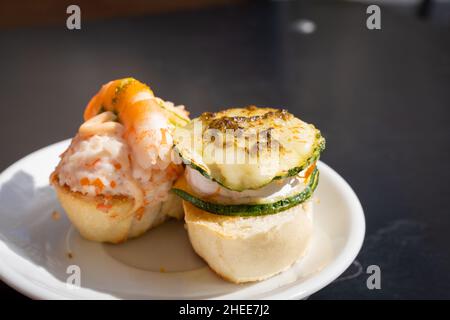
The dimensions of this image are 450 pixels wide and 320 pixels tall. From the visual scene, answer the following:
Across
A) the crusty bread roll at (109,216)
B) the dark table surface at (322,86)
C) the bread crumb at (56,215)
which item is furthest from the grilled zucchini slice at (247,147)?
the bread crumb at (56,215)

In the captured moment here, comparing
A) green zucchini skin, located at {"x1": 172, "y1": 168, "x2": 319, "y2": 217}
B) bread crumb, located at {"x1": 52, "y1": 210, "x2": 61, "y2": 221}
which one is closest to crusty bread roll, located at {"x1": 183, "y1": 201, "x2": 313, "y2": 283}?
green zucchini skin, located at {"x1": 172, "y1": 168, "x2": 319, "y2": 217}

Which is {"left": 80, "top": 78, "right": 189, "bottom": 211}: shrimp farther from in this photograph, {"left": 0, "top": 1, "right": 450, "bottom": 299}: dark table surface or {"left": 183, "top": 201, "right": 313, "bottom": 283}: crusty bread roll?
{"left": 0, "top": 1, "right": 450, "bottom": 299}: dark table surface

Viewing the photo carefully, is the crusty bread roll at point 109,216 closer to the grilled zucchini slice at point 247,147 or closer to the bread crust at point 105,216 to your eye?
the bread crust at point 105,216

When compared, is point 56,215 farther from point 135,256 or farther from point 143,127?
point 143,127

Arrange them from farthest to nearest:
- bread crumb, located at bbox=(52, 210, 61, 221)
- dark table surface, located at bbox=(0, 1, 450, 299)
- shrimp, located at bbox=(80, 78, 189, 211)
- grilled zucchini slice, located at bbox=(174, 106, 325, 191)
Result: dark table surface, located at bbox=(0, 1, 450, 299), bread crumb, located at bbox=(52, 210, 61, 221), shrimp, located at bbox=(80, 78, 189, 211), grilled zucchini slice, located at bbox=(174, 106, 325, 191)

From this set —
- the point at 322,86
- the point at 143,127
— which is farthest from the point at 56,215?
the point at 322,86

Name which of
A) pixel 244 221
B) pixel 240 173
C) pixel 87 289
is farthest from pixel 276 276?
pixel 87 289
